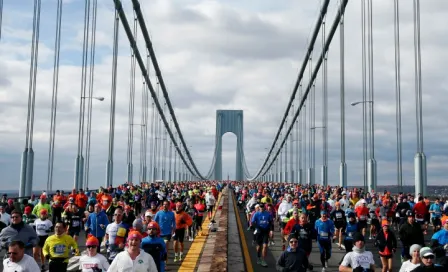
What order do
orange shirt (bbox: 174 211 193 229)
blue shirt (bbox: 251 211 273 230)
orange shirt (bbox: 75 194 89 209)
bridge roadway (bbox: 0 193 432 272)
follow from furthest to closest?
orange shirt (bbox: 75 194 89 209)
orange shirt (bbox: 174 211 193 229)
blue shirt (bbox: 251 211 273 230)
bridge roadway (bbox: 0 193 432 272)

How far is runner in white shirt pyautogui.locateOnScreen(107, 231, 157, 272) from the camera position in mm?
6082

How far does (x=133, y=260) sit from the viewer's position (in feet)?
20.1

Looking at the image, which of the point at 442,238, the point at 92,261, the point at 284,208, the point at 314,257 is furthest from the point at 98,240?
the point at 284,208

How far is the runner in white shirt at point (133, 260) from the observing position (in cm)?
608

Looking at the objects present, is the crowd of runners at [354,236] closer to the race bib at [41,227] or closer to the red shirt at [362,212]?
the red shirt at [362,212]

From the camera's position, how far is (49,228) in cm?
1255

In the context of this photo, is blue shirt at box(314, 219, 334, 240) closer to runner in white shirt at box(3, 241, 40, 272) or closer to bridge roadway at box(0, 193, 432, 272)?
bridge roadway at box(0, 193, 432, 272)

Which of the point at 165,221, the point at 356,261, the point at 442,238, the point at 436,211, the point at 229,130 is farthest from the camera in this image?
the point at 229,130

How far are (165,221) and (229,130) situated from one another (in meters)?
159

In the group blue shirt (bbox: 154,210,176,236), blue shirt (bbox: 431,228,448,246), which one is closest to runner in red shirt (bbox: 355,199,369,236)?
blue shirt (bbox: 431,228,448,246)

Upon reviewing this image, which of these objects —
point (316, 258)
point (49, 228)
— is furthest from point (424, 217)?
point (49, 228)

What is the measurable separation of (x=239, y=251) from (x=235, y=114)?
159302mm

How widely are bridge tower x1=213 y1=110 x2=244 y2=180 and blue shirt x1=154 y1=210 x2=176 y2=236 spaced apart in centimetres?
15185

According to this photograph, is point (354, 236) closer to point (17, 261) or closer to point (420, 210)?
point (17, 261)
